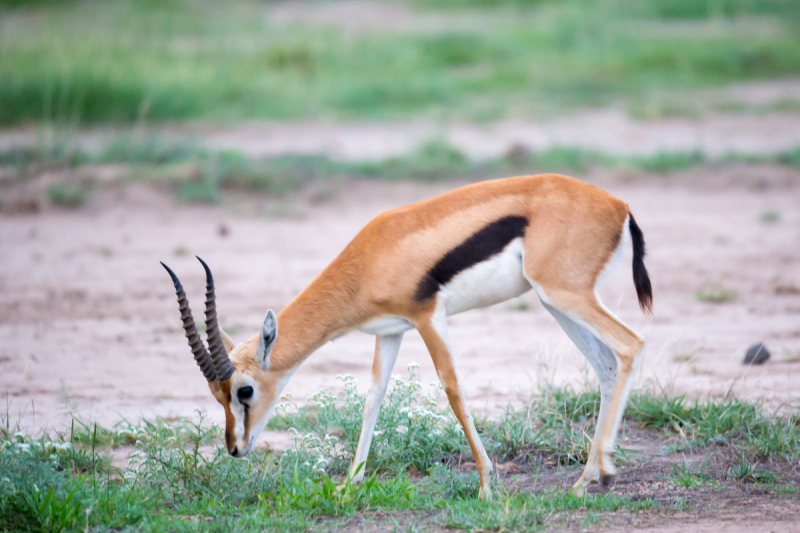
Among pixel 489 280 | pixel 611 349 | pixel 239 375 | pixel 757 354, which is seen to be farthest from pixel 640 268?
pixel 757 354

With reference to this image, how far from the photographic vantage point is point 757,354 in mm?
5965

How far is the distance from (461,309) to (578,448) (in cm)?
121

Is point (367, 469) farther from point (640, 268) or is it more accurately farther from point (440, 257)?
point (640, 268)

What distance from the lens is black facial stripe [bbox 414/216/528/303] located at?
161 inches

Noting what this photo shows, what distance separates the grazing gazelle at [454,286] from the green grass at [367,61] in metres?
10.0

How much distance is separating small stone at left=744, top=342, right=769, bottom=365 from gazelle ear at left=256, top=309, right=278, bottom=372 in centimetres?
361

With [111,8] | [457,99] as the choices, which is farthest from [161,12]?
[457,99]

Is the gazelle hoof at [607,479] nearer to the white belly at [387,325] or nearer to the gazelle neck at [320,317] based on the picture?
the white belly at [387,325]

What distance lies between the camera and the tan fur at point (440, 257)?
4039 millimetres

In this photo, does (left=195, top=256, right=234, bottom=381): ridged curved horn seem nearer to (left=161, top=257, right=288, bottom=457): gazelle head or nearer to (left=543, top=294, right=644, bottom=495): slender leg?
(left=161, top=257, right=288, bottom=457): gazelle head

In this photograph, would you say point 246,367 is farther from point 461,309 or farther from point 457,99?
point 457,99

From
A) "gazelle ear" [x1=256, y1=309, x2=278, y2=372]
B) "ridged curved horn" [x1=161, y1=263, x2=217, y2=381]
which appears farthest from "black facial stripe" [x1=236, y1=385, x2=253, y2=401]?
"ridged curved horn" [x1=161, y1=263, x2=217, y2=381]

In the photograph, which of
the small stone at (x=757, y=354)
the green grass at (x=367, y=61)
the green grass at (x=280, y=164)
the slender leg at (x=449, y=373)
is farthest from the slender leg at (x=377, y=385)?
the green grass at (x=367, y=61)

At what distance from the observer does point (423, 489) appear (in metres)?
4.27
